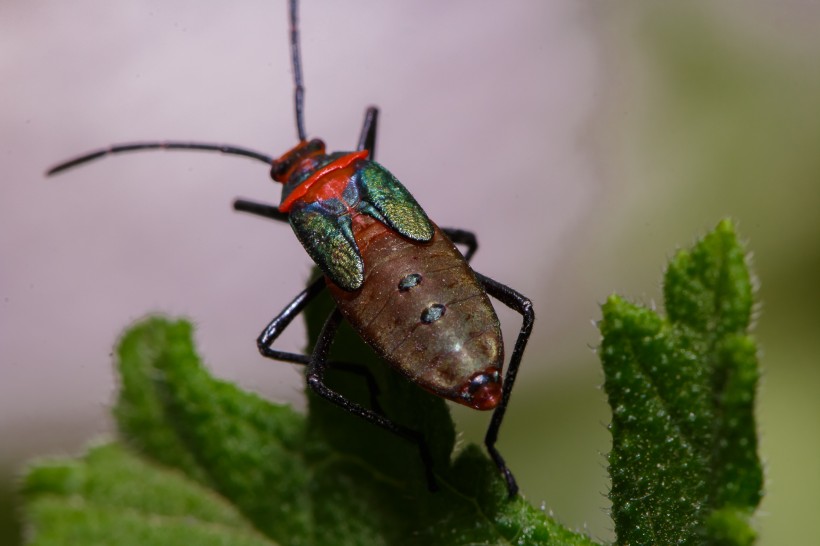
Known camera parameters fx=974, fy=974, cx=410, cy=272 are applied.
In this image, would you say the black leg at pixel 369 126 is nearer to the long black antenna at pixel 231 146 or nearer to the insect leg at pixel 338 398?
the long black antenna at pixel 231 146

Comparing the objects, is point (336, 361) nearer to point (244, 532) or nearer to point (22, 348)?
point (244, 532)

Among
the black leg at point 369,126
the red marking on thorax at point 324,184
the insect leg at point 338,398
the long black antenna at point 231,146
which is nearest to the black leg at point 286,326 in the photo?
the insect leg at point 338,398

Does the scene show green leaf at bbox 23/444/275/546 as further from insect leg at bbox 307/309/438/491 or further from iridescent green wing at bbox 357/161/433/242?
iridescent green wing at bbox 357/161/433/242

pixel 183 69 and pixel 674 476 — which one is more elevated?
pixel 183 69

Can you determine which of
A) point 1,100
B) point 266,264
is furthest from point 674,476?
point 1,100

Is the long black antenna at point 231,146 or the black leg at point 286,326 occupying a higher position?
the long black antenna at point 231,146

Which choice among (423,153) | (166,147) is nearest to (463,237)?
(166,147)

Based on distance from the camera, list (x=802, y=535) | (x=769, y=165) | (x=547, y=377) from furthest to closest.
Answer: (x=769, y=165)
(x=547, y=377)
(x=802, y=535)
